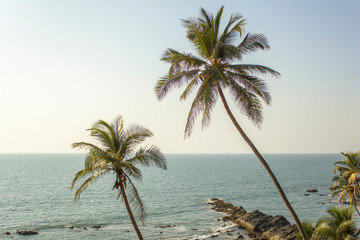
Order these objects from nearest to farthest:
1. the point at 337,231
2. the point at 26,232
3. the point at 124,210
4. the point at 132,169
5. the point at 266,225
→ the point at 337,231 → the point at 132,169 → the point at 26,232 → the point at 266,225 → the point at 124,210

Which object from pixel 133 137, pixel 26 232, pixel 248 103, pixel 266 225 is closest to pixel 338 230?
pixel 248 103

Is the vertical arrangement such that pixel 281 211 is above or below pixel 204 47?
below

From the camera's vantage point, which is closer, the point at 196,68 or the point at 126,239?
the point at 196,68

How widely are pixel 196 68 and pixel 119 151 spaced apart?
6.39 metres

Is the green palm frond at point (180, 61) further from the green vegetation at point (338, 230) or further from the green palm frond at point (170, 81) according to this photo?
the green vegetation at point (338, 230)

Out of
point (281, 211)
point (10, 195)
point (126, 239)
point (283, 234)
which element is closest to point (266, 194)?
point (281, 211)

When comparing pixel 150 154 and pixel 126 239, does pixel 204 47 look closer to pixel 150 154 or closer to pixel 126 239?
pixel 150 154

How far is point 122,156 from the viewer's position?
1630 centimetres

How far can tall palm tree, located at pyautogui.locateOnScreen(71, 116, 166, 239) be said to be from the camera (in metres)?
15.4

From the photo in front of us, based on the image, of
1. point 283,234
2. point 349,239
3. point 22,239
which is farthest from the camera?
point 22,239

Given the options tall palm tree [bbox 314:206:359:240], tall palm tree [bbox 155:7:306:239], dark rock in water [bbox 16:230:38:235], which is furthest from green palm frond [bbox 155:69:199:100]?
dark rock in water [bbox 16:230:38:235]

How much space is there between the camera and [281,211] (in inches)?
2314

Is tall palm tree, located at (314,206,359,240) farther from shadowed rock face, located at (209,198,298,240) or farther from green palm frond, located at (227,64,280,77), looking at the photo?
shadowed rock face, located at (209,198,298,240)

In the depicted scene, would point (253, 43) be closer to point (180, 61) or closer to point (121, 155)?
point (180, 61)
